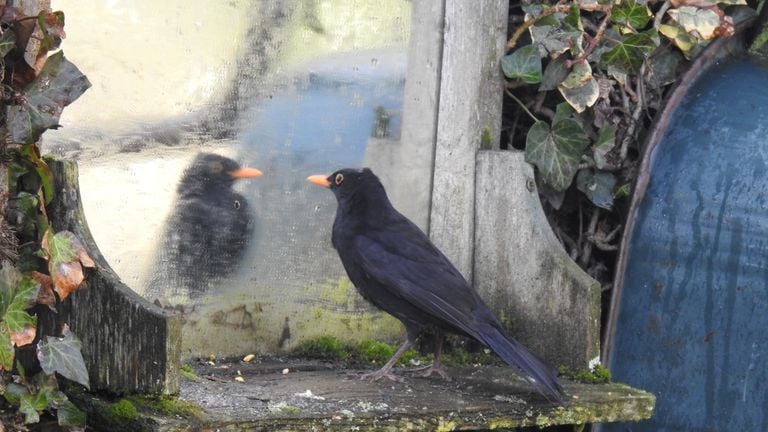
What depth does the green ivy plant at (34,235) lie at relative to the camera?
117 inches

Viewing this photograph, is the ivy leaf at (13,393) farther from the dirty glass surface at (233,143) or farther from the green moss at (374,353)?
the green moss at (374,353)

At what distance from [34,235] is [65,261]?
0.14 metres

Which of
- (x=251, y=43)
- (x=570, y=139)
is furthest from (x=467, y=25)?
(x=251, y=43)

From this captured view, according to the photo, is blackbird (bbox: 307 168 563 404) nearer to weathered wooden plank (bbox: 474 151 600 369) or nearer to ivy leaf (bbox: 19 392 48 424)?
weathered wooden plank (bbox: 474 151 600 369)

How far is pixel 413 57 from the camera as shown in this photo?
4324 mm

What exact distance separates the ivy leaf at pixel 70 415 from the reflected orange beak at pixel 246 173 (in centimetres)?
111

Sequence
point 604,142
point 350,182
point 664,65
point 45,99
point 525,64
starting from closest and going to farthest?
point 45,99 < point 350,182 < point 525,64 < point 604,142 < point 664,65

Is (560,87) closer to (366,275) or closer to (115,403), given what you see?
(366,275)

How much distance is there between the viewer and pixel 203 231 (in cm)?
388

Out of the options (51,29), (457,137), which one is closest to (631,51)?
(457,137)

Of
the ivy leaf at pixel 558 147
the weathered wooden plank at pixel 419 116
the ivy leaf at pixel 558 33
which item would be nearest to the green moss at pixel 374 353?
the weathered wooden plank at pixel 419 116

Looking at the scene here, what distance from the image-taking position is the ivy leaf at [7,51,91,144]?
3.01m

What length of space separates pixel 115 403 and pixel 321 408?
0.52m

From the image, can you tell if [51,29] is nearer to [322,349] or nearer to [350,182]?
[350,182]
